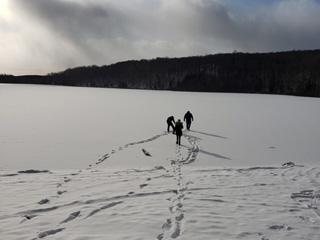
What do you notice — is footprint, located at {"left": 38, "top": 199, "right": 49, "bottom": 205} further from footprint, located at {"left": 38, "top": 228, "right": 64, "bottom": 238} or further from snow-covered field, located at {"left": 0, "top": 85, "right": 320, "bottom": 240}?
footprint, located at {"left": 38, "top": 228, "right": 64, "bottom": 238}

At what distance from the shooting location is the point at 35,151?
37.5 feet

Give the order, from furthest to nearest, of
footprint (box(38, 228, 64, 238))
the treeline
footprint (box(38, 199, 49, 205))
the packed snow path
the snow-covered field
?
the treeline → footprint (box(38, 199, 49, 205)) → the snow-covered field → the packed snow path → footprint (box(38, 228, 64, 238))

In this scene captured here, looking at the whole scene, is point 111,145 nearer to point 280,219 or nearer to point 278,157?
point 278,157

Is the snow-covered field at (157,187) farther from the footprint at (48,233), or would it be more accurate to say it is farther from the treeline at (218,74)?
the treeline at (218,74)

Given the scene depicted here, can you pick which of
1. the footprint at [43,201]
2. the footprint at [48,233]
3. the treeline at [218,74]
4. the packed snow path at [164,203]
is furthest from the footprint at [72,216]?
the treeline at [218,74]

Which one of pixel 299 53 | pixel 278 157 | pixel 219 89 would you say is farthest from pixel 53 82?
→ pixel 278 157

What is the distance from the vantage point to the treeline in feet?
323

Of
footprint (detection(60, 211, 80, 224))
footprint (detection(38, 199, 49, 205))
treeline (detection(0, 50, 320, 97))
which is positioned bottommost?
footprint (detection(38, 199, 49, 205))

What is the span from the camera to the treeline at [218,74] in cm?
9844

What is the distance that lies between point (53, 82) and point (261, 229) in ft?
636

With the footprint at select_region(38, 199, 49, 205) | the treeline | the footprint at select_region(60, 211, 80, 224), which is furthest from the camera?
the treeline

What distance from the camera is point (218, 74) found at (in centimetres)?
13250

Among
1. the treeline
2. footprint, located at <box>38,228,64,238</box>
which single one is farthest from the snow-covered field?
the treeline

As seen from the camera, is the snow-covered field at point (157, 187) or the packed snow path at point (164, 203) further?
the snow-covered field at point (157, 187)
